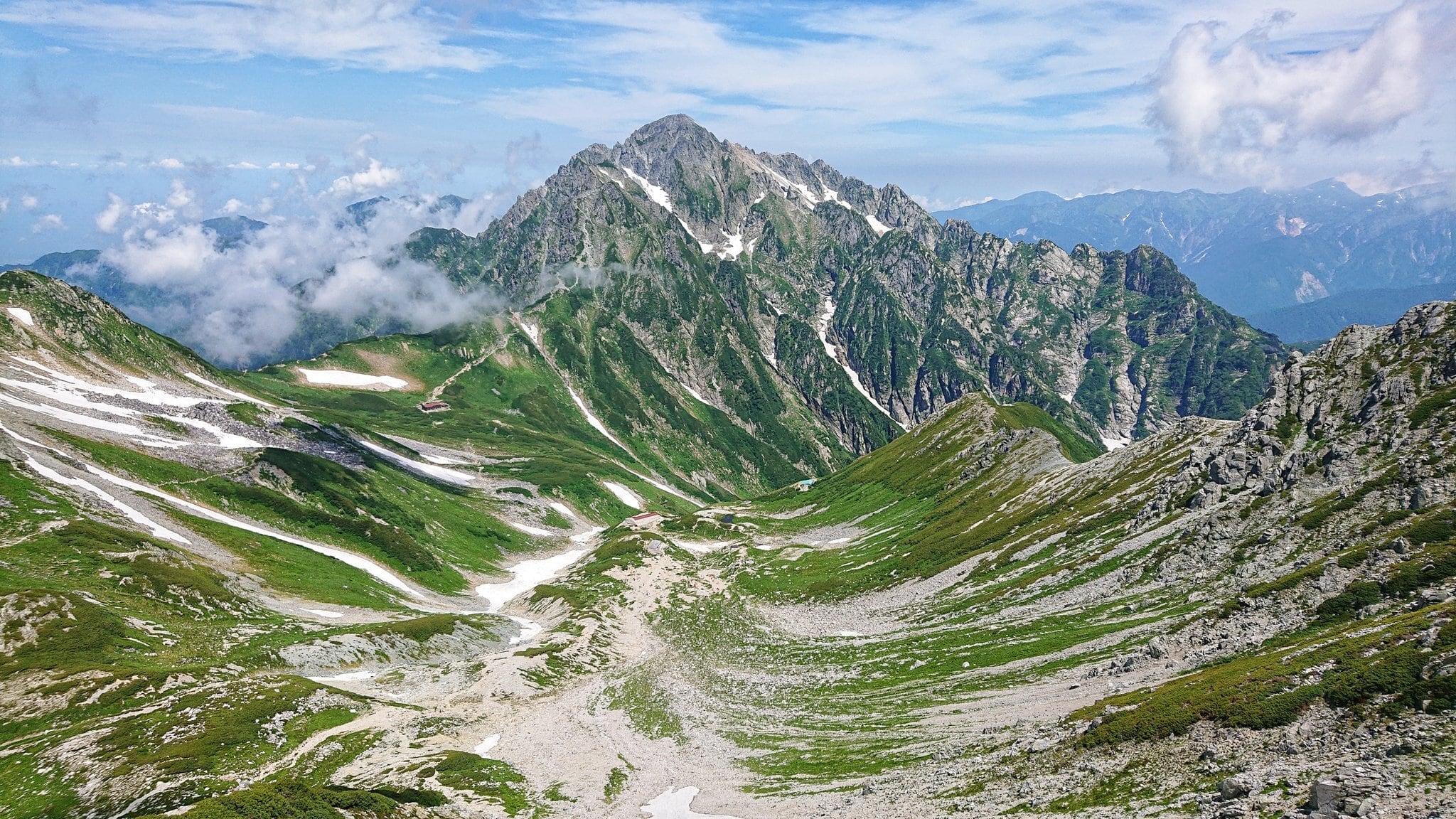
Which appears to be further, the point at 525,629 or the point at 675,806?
the point at 525,629

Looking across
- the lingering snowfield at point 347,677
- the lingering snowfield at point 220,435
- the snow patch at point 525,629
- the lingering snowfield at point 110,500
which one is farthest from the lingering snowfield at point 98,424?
the lingering snowfield at point 347,677

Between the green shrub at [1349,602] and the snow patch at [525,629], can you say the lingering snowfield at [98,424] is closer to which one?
the snow patch at [525,629]

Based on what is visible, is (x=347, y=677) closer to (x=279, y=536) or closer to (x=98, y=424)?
(x=279, y=536)

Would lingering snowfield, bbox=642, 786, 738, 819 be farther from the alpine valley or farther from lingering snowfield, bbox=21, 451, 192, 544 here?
lingering snowfield, bbox=21, 451, 192, 544

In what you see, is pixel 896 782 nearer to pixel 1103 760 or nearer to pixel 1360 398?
pixel 1103 760

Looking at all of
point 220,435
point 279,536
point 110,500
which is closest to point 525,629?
point 279,536
